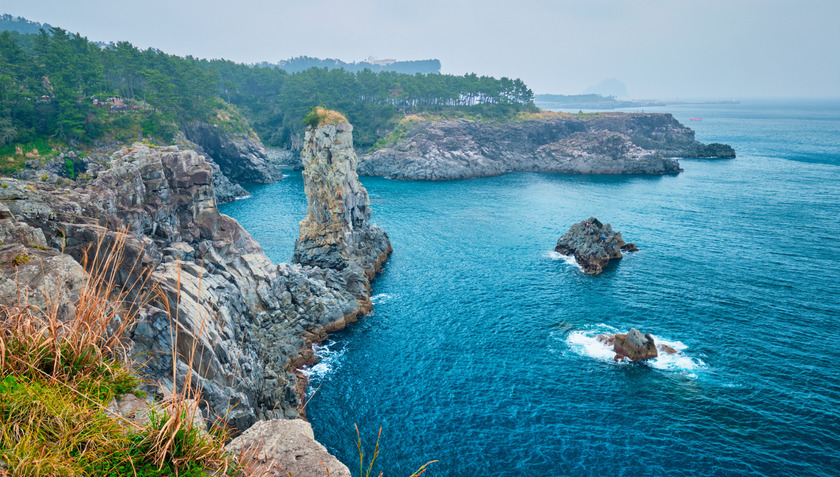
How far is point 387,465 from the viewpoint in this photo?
32.7m

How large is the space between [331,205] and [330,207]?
384mm

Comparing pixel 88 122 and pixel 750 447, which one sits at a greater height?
pixel 88 122

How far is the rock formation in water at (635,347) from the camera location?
1752 inches

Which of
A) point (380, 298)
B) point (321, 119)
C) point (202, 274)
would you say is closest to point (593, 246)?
point (380, 298)

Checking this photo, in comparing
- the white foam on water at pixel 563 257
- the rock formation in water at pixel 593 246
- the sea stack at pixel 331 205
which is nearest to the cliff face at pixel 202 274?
the sea stack at pixel 331 205

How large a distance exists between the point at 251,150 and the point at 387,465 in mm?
124095

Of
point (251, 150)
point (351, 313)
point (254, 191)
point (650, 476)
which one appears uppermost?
point (251, 150)

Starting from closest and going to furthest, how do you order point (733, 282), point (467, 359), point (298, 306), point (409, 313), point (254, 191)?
Result: point (467, 359), point (298, 306), point (409, 313), point (733, 282), point (254, 191)

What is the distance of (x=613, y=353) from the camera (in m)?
45.9

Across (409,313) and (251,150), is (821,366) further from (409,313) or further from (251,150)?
(251,150)

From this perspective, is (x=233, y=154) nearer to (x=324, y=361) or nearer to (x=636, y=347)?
(x=324, y=361)

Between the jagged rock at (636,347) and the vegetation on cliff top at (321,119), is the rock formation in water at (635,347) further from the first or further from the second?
the vegetation on cliff top at (321,119)

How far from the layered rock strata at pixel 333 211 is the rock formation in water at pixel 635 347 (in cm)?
3552

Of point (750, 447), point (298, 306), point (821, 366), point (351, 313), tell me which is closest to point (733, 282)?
point (821, 366)
